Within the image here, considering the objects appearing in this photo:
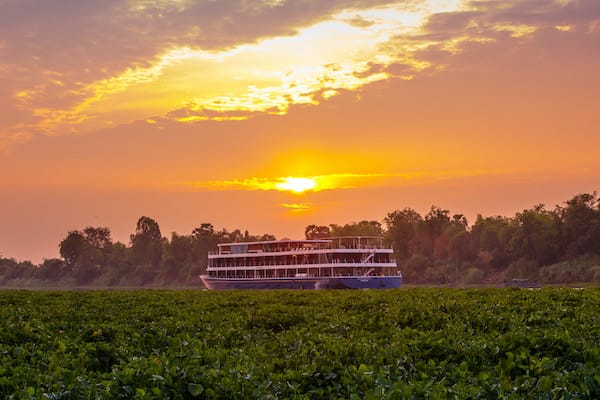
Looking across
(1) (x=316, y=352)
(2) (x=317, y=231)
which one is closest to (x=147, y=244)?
(2) (x=317, y=231)

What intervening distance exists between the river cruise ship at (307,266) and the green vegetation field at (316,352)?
59629mm

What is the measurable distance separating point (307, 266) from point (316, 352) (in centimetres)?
7567

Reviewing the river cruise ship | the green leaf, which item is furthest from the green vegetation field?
the river cruise ship

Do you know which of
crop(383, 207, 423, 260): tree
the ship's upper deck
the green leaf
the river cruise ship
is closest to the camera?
the green leaf

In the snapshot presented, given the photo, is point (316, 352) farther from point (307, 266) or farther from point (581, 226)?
point (581, 226)

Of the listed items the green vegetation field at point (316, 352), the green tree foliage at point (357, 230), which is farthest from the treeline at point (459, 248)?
the green vegetation field at point (316, 352)

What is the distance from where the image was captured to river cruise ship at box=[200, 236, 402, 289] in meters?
85.3

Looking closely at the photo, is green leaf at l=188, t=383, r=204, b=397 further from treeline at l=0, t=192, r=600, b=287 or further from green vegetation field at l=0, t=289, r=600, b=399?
treeline at l=0, t=192, r=600, b=287

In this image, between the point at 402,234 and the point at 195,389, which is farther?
the point at 402,234

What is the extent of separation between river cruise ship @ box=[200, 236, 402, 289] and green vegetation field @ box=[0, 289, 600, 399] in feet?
196

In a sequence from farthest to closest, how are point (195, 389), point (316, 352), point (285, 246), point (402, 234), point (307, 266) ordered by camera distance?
1. point (402, 234)
2. point (285, 246)
3. point (307, 266)
4. point (316, 352)
5. point (195, 389)

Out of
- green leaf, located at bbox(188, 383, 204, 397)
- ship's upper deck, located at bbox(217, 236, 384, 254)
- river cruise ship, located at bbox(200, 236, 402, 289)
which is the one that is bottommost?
green leaf, located at bbox(188, 383, 204, 397)

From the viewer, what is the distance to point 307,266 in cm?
8756

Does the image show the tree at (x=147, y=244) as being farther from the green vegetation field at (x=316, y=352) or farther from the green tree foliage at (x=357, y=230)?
the green vegetation field at (x=316, y=352)
